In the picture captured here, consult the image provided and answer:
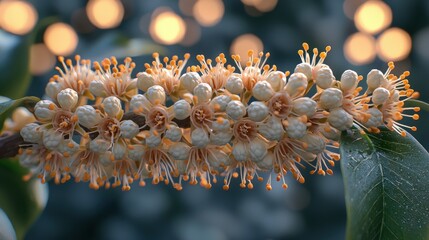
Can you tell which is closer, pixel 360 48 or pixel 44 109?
pixel 44 109

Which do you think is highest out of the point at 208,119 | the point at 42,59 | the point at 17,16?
the point at 208,119

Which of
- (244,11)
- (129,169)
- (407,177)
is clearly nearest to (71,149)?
(129,169)

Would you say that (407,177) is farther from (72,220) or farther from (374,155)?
(72,220)

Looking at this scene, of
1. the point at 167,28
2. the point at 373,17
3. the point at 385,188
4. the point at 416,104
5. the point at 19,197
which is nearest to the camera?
the point at 385,188

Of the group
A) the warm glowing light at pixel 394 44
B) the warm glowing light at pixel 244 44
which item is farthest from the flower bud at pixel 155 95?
the warm glowing light at pixel 394 44

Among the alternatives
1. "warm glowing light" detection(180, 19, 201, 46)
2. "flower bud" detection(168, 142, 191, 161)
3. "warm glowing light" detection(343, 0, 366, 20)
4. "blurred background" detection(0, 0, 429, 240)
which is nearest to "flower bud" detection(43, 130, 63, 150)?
"flower bud" detection(168, 142, 191, 161)

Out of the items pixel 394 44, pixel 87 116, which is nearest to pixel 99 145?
pixel 87 116

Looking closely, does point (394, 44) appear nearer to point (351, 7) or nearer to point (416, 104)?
point (351, 7)
